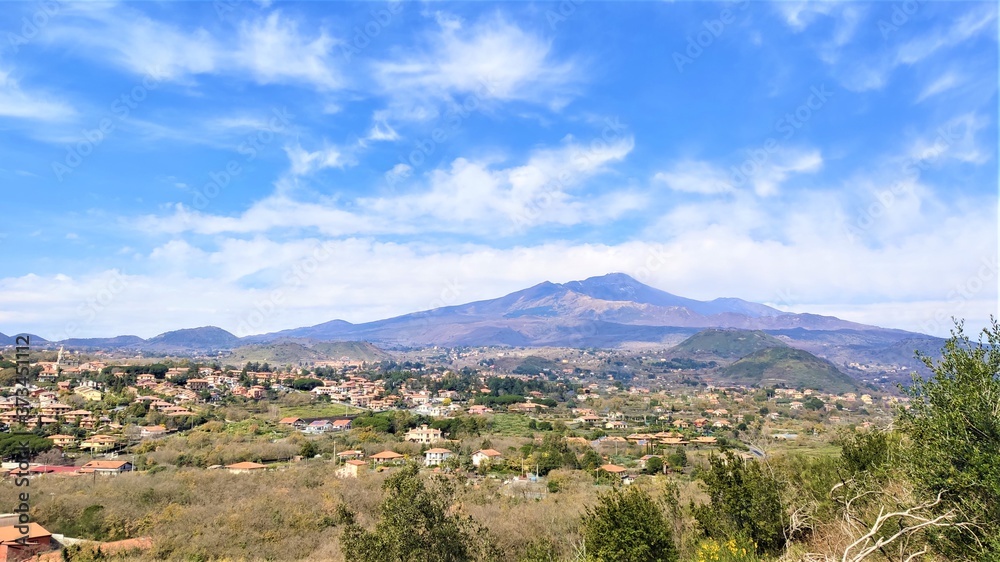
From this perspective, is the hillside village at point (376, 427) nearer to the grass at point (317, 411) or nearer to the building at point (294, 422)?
the grass at point (317, 411)

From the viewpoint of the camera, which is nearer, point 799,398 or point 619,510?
point 619,510

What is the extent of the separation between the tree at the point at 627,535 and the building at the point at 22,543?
16566 mm

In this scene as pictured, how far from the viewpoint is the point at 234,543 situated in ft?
63.5

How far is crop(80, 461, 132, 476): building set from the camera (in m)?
27.5

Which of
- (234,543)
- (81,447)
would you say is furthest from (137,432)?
(234,543)

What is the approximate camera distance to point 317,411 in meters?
59.9

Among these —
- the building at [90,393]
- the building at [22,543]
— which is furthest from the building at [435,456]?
the building at [90,393]

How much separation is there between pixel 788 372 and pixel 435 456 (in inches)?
4554

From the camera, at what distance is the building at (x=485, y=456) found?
37.8 metres

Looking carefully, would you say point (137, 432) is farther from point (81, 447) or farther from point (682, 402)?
point (682, 402)

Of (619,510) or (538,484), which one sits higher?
(619,510)

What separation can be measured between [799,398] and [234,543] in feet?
312

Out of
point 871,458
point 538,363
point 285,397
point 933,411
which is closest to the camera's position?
Answer: point 933,411

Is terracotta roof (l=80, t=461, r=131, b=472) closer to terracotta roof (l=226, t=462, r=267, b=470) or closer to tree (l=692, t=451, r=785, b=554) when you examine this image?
terracotta roof (l=226, t=462, r=267, b=470)
